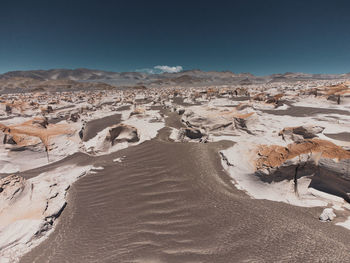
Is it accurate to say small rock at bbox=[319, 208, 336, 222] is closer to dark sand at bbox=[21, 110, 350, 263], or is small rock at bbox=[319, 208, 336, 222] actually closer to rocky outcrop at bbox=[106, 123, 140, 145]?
dark sand at bbox=[21, 110, 350, 263]

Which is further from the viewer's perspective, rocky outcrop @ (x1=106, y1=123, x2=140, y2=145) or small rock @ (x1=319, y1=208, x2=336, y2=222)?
rocky outcrop @ (x1=106, y1=123, x2=140, y2=145)

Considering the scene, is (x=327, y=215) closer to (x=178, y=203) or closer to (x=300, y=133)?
(x=178, y=203)

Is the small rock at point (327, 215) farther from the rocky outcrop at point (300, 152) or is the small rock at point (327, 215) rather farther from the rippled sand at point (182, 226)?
the rocky outcrop at point (300, 152)

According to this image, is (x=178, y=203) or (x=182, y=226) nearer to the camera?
(x=182, y=226)

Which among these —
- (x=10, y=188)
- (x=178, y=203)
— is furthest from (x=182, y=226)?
(x=10, y=188)

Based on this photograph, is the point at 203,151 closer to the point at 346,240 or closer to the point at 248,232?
the point at 248,232

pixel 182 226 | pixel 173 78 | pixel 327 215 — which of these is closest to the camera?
pixel 327 215

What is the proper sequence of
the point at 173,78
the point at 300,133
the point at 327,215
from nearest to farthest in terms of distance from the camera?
the point at 327,215, the point at 300,133, the point at 173,78

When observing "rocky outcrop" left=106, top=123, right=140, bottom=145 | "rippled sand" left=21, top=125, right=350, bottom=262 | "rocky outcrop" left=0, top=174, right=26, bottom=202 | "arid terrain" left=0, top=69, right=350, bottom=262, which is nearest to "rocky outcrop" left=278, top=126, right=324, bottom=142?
"arid terrain" left=0, top=69, right=350, bottom=262

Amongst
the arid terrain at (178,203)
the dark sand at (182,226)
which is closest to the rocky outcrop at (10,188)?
the arid terrain at (178,203)
